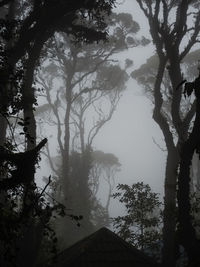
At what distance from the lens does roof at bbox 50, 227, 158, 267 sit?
527 inches

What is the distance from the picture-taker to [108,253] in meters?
13.8

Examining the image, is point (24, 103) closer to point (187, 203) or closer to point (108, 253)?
point (187, 203)

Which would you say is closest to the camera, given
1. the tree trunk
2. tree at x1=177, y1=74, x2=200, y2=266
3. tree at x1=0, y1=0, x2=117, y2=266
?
tree at x1=0, y1=0, x2=117, y2=266

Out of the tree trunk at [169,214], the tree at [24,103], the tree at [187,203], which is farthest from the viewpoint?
the tree trunk at [169,214]

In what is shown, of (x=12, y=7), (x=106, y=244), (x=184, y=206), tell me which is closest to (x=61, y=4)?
(x=184, y=206)

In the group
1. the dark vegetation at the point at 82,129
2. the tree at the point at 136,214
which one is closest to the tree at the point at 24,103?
the dark vegetation at the point at 82,129

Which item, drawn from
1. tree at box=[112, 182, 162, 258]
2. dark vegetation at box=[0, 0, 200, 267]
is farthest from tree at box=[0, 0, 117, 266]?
Result: tree at box=[112, 182, 162, 258]

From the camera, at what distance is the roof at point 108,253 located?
527 inches

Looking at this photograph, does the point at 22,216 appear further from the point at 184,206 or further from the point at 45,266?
the point at 45,266

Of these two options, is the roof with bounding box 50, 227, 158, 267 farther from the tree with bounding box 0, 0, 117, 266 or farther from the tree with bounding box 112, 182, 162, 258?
the tree with bounding box 0, 0, 117, 266

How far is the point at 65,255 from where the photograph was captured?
46.2 feet

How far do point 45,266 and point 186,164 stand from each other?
7.93 meters

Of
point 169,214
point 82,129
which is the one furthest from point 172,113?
point 82,129

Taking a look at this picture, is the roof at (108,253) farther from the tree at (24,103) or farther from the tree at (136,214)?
the tree at (24,103)
